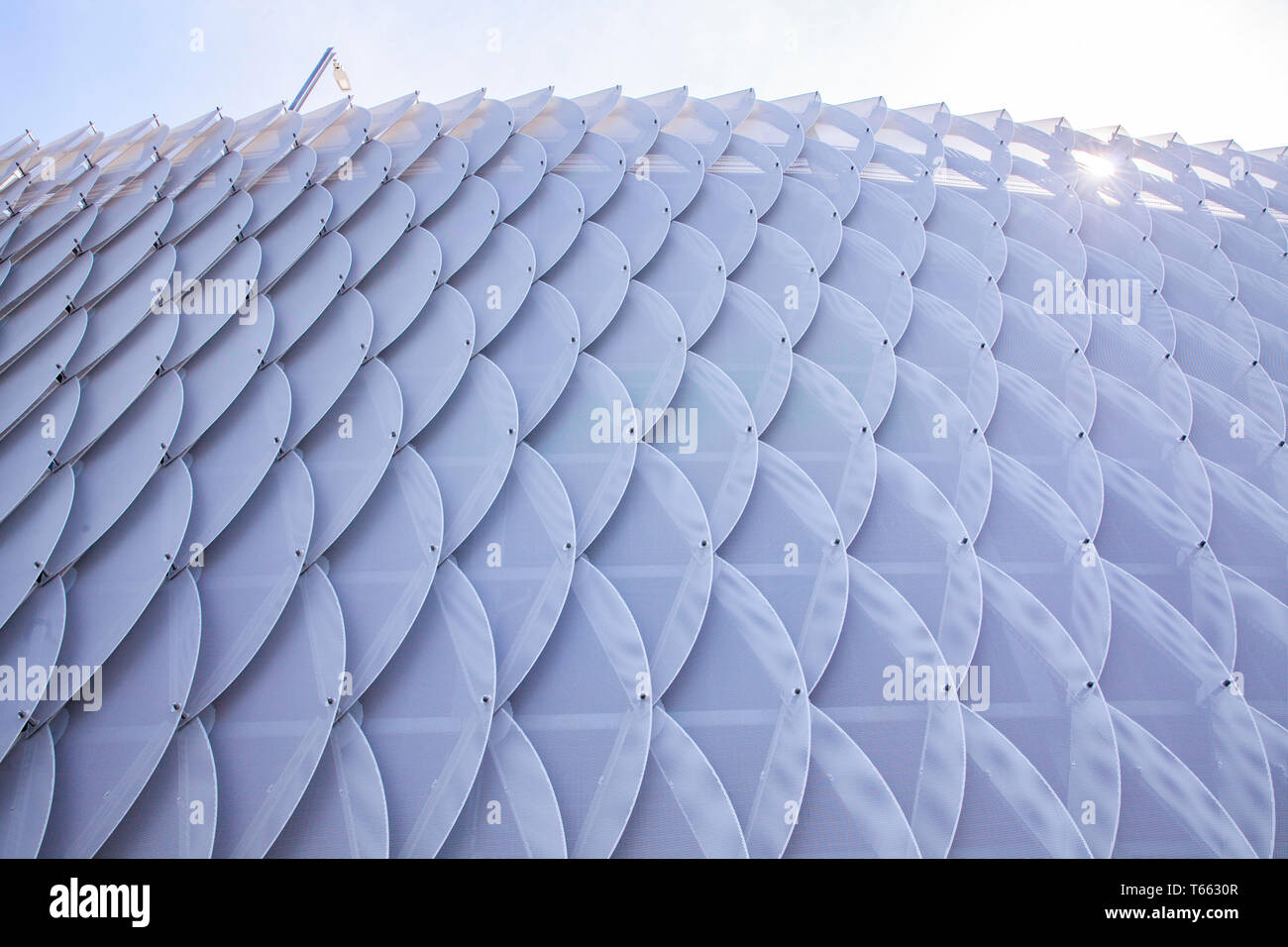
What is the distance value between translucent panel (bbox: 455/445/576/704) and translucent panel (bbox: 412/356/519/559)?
20 cm

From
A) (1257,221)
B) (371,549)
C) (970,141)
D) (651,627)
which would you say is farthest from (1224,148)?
(371,549)

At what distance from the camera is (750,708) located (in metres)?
8.42

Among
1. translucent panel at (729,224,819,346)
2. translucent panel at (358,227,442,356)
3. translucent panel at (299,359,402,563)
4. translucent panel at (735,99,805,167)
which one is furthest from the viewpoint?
translucent panel at (735,99,805,167)

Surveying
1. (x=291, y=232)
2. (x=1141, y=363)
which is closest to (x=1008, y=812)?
(x=1141, y=363)

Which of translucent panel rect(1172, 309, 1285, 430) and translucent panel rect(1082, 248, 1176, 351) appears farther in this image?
translucent panel rect(1082, 248, 1176, 351)

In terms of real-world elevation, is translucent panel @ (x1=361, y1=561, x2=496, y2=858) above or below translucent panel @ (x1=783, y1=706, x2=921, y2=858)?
above

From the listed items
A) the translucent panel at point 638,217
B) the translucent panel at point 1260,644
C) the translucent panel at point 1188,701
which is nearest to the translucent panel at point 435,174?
the translucent panel at point 638,217

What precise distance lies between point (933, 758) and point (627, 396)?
6.22 metres

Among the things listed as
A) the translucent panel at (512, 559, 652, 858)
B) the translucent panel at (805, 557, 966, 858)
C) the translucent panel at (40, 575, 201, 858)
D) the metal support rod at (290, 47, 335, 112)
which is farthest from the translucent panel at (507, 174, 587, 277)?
the metal support rod at (290, 47, 335, 112)

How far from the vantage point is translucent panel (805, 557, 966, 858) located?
805cm

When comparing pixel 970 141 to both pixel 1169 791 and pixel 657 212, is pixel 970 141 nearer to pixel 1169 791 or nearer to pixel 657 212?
pixel 657 212

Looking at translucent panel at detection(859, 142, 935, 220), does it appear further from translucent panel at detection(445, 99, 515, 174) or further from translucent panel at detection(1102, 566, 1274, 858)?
translucent panel at detection(1102, 566, 1274, 858)

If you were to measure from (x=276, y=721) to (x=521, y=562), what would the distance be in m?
3.29
